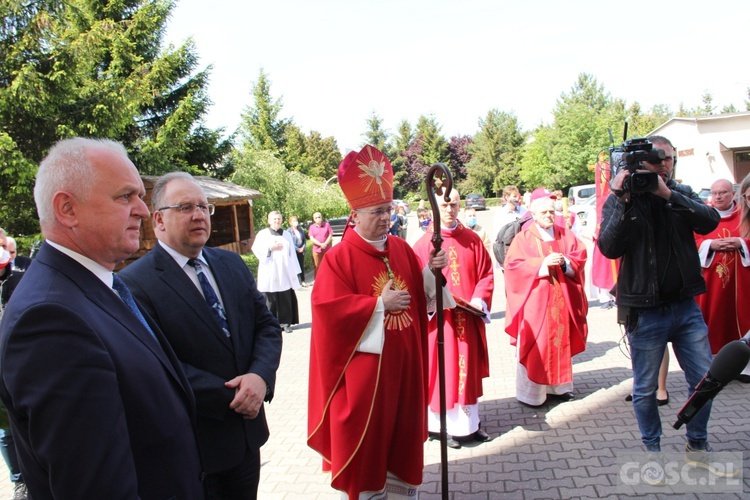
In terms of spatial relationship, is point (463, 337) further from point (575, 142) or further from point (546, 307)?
point (575, 142)

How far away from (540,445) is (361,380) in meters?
Answer: 2.24

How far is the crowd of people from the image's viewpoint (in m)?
1.43

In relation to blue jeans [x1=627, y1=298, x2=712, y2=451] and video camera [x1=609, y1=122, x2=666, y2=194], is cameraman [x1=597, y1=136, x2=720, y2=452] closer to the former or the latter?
blue jeans [x1=627, y1=298, x2=712, y2=451]

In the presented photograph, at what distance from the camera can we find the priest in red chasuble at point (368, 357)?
3117 mm

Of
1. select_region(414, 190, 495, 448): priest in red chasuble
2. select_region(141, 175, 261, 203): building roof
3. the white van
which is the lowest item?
select_region(414, 190, 495, 448): priest in red chasuble

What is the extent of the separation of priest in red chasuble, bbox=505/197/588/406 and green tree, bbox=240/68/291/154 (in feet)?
131

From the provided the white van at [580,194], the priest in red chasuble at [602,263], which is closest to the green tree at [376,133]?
the white van at [580,194]

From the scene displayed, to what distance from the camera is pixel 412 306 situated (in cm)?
348

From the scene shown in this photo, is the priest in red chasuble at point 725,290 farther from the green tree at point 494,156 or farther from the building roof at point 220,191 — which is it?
the green tree at point 494,156

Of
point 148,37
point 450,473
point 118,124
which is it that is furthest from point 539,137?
point 450,473

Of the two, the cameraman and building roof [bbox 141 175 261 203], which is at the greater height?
building roof [bbox 141 175 261 203]

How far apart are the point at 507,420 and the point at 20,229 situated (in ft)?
52.9

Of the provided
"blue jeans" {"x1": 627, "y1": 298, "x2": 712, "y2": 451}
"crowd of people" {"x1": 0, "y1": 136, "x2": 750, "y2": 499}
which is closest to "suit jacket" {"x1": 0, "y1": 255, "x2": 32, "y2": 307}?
"crowd of people" {"x1": 0, "y1": 136, "x2": 750, "y2": 499}

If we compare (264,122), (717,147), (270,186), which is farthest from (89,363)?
(264,122)
